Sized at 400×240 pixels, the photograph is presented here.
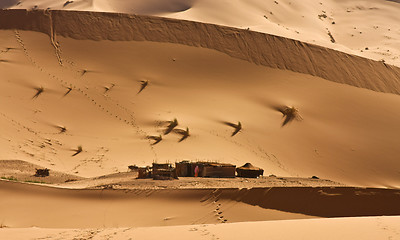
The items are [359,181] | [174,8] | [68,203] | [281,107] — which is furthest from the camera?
[174,8]

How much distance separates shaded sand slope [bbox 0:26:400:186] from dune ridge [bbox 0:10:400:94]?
2.06 feet

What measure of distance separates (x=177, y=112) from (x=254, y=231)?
1263cm

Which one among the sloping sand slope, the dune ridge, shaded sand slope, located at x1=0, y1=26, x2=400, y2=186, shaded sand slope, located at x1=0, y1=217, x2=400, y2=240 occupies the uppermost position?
the sloping sand slope

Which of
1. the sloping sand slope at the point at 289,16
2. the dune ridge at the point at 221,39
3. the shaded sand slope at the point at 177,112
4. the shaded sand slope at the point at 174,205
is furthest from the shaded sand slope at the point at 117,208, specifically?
the sloping sand slope at the point at 289,16

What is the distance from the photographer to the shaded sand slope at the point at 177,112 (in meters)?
17.7

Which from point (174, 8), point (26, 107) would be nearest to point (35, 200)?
point (26, 107)

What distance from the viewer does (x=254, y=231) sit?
796 centimetres

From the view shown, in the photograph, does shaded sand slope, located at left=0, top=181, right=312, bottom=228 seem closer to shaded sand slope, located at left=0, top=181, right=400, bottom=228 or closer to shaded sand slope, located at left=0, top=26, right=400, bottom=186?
shaded sand slope, located at left=0, top=181, right=400, bottom=228

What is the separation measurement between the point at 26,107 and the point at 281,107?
31.8 feet

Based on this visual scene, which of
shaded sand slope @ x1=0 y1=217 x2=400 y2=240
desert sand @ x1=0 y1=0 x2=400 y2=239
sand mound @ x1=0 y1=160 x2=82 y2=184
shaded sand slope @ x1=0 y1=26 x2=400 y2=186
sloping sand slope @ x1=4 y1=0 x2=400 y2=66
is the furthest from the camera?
sloping sand slope @ x1=4 y1=0 x2=400 y2=66

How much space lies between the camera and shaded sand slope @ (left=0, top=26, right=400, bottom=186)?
17.7 metres

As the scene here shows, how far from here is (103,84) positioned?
21.8 metres

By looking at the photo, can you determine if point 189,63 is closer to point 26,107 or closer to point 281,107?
point 281,107

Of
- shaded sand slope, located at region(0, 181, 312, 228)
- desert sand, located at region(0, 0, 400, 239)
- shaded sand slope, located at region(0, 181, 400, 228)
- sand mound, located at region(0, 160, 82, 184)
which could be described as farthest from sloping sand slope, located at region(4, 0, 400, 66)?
shaded sand slope, located at region(0, 181, 312, 228)
